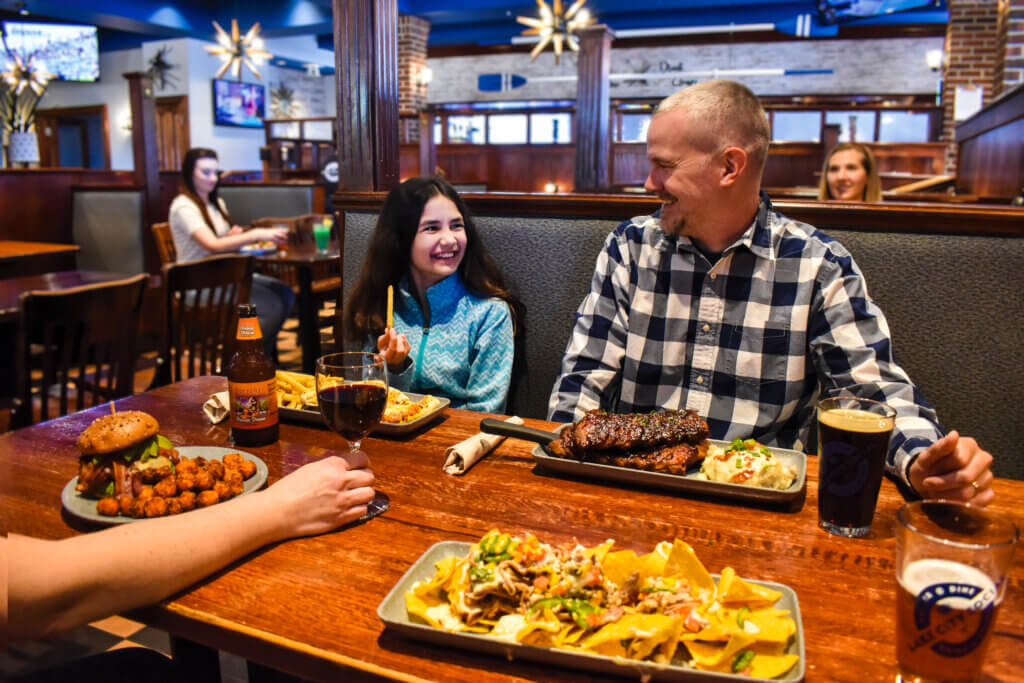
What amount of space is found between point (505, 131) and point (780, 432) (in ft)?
43.1

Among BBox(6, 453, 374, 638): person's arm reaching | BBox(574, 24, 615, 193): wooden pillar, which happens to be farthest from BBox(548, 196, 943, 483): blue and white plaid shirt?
BBox(574, 24, 615, 193): wooden pillar

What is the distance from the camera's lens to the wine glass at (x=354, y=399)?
3.58ft

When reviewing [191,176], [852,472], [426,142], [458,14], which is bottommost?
[852,472]

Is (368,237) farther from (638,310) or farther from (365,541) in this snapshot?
(365,541)

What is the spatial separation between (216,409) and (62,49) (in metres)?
13.0

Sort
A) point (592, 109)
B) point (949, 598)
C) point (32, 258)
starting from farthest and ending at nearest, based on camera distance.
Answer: point (592, 109) → point (32, 258) → point (949, 598)

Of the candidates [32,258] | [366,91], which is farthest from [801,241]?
[32,258]

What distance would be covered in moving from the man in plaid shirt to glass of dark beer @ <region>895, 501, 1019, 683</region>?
3.12 ft

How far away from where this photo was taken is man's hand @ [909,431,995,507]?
1.07m

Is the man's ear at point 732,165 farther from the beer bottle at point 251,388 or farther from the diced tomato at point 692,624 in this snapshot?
the diced tomato at point 692,624

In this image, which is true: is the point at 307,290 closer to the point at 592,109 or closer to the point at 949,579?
the point at 592,109

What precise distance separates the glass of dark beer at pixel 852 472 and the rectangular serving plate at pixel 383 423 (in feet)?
2.34

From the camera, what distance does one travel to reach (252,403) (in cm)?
129

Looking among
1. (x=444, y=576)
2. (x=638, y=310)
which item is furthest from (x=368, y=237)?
(x=444, y=576)
